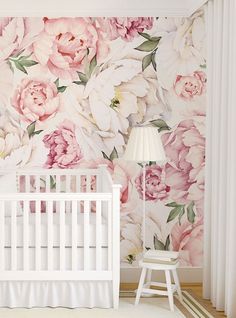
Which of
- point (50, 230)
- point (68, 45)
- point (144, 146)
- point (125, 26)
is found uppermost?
point (125, 26)

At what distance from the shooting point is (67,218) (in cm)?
450

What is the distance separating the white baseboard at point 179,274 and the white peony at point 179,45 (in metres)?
1.50

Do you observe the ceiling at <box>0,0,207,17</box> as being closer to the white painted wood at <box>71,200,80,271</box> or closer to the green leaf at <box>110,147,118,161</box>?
the green leaf at <box>110,147,118,161</box>

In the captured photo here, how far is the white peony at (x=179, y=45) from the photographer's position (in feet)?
16.3

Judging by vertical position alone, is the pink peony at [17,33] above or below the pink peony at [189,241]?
above

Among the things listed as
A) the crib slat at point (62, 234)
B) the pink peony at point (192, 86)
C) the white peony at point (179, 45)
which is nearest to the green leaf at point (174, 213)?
the pink peony at point (192, 86)

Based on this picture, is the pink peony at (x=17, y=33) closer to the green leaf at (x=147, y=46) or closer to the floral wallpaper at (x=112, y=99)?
the floral wallpaper at (x=112, y=99)

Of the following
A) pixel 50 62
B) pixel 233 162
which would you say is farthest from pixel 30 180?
pixel 233 162

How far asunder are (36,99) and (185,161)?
124 centimetres

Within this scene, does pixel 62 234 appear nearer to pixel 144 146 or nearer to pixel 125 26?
pixel 144 146

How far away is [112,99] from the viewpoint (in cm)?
496

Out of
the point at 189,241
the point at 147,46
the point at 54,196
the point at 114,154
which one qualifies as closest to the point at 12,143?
the point at 114,154

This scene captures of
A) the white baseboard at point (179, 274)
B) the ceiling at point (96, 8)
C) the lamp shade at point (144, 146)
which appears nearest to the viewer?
the lamp shade at point (144, 146)

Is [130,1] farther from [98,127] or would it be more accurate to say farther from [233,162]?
[233,162]
